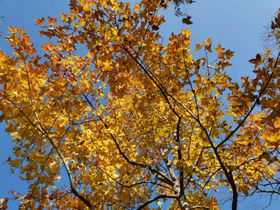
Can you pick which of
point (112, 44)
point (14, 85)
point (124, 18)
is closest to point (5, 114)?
point (14, 85)

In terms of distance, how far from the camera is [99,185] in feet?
16.1

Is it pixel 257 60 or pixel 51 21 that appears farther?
pixel 51 21

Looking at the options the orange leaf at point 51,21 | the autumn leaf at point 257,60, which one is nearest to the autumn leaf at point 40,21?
the orange leaf at point 51,21

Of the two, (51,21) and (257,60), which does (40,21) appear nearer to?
(51,21)

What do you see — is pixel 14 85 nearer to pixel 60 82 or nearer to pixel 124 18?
pixel 60 82

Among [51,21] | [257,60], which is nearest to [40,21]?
[51,21]

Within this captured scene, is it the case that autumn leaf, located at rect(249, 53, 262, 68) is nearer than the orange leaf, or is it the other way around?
autumn leaf, located at rect(249, 53, 262, 68)

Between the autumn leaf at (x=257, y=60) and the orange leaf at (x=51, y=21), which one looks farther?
the orange leaf at (x=51, y=21)

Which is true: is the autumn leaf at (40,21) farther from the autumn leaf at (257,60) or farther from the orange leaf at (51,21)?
the autumn leaf at (257,60)

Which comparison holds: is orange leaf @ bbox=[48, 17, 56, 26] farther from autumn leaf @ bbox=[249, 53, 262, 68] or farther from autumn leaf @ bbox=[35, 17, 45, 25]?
A: autumn leaf @ bbox=[249, 53, 262, 68]

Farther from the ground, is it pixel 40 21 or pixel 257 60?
pixel 40 21

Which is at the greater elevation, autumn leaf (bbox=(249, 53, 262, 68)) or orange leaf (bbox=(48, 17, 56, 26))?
orange leaf (bbox=(48, 17, 56, 26))

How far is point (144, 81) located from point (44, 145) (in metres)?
1.66

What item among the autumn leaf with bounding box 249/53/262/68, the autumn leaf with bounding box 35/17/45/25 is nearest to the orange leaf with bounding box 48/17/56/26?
the autumn leaf with bounding box 35/17/45/25
